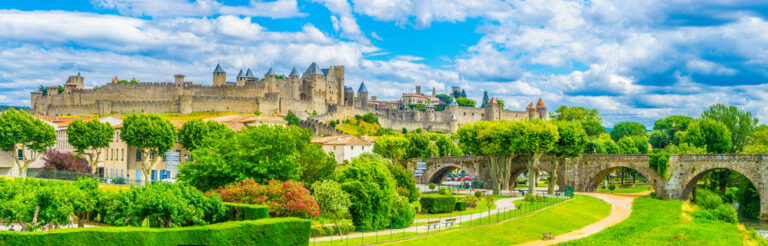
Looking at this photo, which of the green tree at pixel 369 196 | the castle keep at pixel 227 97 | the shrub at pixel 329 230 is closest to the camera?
the shrub at pixel 329 230

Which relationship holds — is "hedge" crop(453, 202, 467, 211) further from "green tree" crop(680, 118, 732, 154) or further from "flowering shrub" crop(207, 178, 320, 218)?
"green tree" crop(680, 118, 732, 154)

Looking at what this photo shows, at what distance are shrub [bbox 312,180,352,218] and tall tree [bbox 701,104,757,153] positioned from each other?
5654cm

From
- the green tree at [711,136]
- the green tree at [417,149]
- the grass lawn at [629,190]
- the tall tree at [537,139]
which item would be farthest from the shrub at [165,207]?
the green tree at [417,149]

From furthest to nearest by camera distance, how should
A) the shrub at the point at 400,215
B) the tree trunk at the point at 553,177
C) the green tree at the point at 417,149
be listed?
the green tree at the point at 417,149 < the tree trunk at the point at 553,177 < the shrub at the point at 400,215

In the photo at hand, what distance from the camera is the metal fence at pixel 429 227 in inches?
1292

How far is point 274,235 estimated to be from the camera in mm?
27859

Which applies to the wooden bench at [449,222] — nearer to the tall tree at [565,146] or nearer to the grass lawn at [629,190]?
the tall tree at [565,146]

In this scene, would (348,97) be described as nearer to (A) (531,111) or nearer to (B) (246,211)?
(A) (531,111)

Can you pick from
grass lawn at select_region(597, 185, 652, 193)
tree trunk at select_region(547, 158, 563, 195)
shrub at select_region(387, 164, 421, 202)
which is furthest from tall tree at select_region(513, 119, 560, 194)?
shrub at select_region(387, 164, 421, 202)

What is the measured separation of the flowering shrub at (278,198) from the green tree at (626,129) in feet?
411

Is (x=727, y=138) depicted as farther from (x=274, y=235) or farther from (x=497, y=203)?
(x=274, y=235)

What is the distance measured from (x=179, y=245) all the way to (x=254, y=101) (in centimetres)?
10452

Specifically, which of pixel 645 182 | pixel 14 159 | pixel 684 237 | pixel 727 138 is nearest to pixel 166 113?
pixel 14 159

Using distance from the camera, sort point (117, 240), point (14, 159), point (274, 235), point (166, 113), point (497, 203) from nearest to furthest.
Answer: point (117, 240) < point (274, 235) < point (497, 203) < point (14, 159) < point (166, 113)
